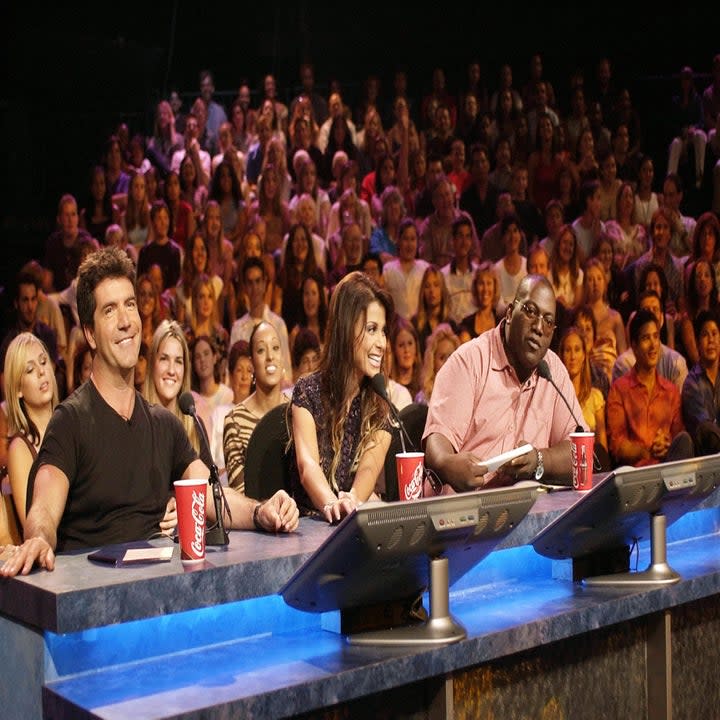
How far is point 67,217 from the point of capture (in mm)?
6891

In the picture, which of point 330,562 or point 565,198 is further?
point 565,198

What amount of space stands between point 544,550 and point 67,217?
4.93 m

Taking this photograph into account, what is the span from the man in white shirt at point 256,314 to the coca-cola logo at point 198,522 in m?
5.02

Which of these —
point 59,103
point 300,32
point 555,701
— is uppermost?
point 300,32

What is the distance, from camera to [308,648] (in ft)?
7.20

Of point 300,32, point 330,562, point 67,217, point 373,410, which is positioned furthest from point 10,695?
point 300,32

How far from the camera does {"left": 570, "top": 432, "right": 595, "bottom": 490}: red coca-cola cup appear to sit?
3.11 metres

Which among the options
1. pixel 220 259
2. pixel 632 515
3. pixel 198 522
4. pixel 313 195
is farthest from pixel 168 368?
pixel 198 522

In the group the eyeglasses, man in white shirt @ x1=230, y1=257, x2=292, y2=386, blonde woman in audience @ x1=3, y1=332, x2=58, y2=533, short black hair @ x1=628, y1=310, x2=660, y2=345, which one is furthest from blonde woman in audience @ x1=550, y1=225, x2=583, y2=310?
blonde woman in audience @ x1=3, y1=332, x2=58, y2=533

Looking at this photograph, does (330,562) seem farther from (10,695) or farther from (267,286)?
(267,286)

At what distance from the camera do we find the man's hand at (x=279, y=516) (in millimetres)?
2473

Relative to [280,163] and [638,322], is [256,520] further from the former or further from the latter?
[280,163]

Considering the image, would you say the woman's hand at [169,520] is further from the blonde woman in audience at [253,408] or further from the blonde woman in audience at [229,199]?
the blonde woman in audience at [229,199]

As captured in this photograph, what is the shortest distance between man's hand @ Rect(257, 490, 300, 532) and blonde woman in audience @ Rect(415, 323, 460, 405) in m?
4.70
